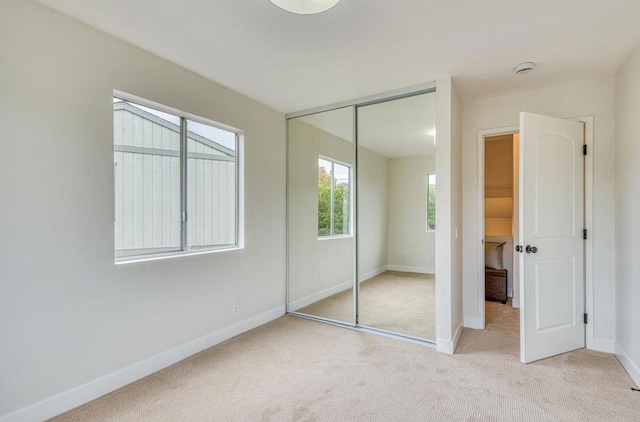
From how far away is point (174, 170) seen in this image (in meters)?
2.71

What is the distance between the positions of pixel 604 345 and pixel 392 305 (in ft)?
6.66

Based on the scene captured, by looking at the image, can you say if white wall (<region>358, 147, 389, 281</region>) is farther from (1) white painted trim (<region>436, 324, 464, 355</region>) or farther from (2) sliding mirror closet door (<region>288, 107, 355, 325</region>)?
(1) white painted trim (<region>436, 324, 464, 355</region>)

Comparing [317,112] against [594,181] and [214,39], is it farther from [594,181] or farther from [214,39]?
[594,181]

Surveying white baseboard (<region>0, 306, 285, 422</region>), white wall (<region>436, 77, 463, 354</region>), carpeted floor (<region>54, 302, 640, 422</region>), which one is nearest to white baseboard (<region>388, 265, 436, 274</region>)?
carpeted floor (<region>54, 302, 640, 422</region>)

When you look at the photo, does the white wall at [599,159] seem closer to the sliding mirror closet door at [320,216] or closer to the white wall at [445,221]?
the white wall at [445,221]

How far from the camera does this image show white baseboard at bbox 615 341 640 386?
227 cm

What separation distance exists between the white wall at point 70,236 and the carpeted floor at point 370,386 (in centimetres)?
24

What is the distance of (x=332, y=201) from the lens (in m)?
4.32

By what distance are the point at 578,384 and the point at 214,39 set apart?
3526mm

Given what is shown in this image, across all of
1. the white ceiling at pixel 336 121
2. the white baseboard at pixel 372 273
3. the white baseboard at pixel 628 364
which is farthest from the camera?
the white baseboard at pixel 372 273

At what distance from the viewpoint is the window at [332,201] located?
13.9ft

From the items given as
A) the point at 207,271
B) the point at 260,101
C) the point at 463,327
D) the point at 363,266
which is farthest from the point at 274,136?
the point at 463,327

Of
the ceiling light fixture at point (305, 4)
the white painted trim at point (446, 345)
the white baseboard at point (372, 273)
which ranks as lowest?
the white painted trim at point (446, 345)

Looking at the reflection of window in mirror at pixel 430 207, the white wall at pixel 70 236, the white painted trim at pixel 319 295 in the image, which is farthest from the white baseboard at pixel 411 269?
the white wall at pixel 70 236
